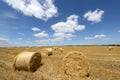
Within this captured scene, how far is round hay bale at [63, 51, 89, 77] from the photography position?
10.6 metres

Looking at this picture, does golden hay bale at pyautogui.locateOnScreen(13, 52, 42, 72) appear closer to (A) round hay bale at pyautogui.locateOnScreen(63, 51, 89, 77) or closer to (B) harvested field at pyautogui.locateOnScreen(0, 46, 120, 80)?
(B) harvested field at pyautogui.locateOnScreen(0, 46, 120, 80)

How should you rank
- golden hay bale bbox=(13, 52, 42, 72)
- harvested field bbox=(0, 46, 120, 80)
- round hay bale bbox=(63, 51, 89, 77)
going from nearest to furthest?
harvested field bbox=(0, 46, 120, 80)
round hay bale bbox=(63, 51, 89, 77)
golden hay bale bbox=(13, 52, 42, 72)

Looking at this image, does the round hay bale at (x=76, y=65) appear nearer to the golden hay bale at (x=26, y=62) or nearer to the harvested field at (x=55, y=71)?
the harvested field at (x=55, y=71)

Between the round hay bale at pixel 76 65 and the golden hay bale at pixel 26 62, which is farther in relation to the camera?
the golden hay bale at pixel 26 62

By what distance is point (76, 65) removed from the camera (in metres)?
10.8

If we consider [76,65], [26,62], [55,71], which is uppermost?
[26,62]

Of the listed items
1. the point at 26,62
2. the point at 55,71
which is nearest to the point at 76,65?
the point at 55,71

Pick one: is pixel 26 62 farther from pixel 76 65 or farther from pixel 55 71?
pixel 76 65

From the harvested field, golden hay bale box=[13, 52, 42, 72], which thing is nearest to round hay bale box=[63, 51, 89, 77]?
the harvested field

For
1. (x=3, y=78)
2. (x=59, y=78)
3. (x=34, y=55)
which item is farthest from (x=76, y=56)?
(x=3, y=78)

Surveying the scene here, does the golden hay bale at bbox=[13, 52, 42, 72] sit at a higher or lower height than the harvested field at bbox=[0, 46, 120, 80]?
higher

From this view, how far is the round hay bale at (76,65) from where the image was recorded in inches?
416

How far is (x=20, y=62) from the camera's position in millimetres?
11438

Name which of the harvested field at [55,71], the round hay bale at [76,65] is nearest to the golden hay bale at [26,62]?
the harvested field at [55,71]
